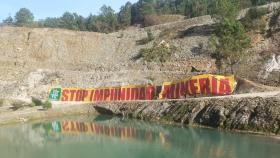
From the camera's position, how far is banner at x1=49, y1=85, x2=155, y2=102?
77.3 m

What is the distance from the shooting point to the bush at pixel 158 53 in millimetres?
101938

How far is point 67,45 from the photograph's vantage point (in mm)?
122938

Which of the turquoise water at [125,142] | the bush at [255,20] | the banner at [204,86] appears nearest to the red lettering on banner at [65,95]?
the turquoise water at [125,142]

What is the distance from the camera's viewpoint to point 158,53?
103250 mm

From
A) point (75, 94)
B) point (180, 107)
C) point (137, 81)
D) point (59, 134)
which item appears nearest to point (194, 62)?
point (137, 81)

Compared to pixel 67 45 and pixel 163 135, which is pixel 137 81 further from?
pixel 67 45

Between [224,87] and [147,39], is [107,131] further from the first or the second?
[147,39]

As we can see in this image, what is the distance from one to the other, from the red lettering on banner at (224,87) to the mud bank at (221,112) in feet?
19.6

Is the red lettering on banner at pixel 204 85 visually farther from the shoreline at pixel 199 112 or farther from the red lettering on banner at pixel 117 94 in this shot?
the red lettering on banner at pixel 117 94

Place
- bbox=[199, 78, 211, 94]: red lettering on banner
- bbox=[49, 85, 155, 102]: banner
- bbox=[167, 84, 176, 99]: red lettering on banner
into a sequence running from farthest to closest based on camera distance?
1. bbox=[49, 85, 155, 102]: banner
2. bbox=[167, 84, 176, 99]: red lettering on banner
3. bbox=[199, 78, 211, 94]: red lettering on banner

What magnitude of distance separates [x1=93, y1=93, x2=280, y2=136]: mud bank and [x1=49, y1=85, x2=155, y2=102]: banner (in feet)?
15.2

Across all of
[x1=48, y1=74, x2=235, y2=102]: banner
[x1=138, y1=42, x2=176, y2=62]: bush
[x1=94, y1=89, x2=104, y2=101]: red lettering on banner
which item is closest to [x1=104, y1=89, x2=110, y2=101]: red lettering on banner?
[x1=48, y1=74, x2=235, y2=102]: banner

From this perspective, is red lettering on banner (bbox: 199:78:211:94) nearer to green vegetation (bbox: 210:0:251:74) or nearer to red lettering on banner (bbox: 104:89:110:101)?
green vegetation (bbox: 210:0:251:74)

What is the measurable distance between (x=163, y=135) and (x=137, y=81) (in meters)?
29.1
